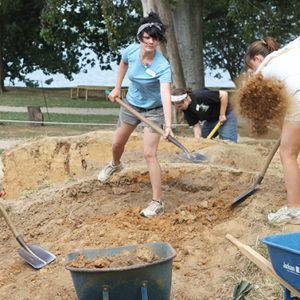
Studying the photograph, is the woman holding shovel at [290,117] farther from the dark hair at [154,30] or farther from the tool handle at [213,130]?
the tool handle at [213,130]

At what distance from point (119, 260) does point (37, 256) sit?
140cm

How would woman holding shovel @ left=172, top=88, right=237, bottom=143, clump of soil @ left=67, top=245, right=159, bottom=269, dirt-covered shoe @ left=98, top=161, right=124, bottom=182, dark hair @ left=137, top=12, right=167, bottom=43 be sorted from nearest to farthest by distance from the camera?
1. clump of soil @ left=67, top=245, right=159, bottom=269
2. dark hair @ left=137, top=12, right=167, bottom=43
3. dirt-covered shoe @ left=98, top=161, right=124, bottom=182
4. woman holding shovel @ left=172, top=88, right=237, bottom=143

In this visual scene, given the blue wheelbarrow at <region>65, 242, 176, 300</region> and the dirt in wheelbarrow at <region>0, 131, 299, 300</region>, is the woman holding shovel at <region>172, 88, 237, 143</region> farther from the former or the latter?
the blue wheelbarrow at <region>65, 242, 176, 300</region>

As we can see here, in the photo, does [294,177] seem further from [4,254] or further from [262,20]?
[262,20]

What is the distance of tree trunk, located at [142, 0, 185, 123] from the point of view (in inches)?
452

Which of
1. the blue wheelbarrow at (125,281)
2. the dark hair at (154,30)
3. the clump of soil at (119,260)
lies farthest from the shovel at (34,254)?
the dark hair at (154,30)

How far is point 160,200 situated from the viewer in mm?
5188

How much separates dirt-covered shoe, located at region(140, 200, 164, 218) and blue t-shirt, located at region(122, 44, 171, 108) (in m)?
1.03

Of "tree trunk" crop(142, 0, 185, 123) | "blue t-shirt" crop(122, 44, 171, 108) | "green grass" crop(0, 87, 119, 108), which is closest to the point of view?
"blue t-shirt" crop(122, 44, 171, 108)

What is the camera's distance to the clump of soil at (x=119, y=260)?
10.6ft

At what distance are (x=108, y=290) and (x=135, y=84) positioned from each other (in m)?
2.71

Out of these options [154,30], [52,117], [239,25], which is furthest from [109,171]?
[239,25]

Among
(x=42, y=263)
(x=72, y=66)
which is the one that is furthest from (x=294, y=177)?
(x=72, y=66)

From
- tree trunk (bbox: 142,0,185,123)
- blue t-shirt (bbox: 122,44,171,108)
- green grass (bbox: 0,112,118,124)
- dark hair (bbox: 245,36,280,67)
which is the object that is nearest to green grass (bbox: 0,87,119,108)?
green grass (bbox: 0,112,118,124)
